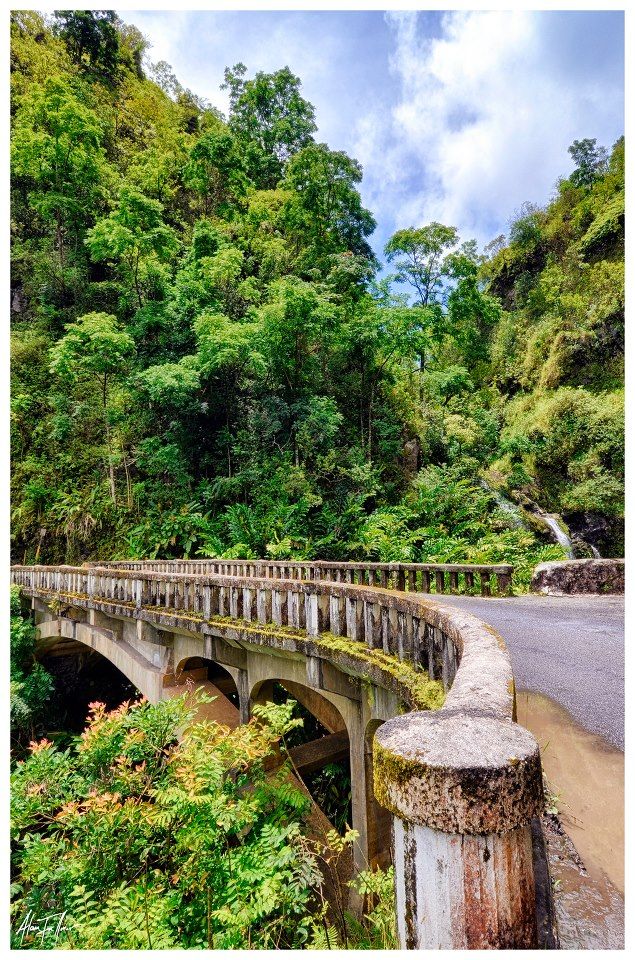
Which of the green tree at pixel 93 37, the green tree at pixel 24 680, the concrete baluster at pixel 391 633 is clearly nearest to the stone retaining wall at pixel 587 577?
the concrete baluster at pixel 391 633

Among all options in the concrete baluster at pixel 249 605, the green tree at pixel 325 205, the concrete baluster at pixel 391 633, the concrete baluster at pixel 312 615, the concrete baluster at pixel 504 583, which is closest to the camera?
the concrete baluster at pixel 391 633

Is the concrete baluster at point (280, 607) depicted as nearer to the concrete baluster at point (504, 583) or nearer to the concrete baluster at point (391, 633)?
the concrete baluster at point (391, 633)

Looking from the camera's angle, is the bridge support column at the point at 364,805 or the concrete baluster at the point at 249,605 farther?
the concrete baluster at the point at 249,605

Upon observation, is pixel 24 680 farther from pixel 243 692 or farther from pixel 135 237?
pixel 135 237

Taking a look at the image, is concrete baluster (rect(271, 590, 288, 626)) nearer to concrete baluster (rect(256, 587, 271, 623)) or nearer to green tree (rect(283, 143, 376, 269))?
concrete baluster (rect(256, 587, 271, 623))

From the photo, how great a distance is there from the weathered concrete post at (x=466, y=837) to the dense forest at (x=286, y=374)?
11.0 metres

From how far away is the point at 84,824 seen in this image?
13.0 feet

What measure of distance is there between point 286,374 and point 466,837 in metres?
18.0

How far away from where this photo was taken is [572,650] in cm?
433

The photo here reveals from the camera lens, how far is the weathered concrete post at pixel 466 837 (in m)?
0.92

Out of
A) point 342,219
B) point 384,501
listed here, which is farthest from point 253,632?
point 342,219
